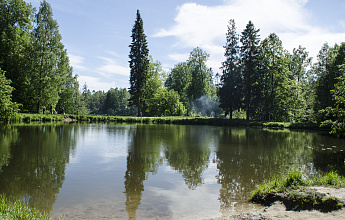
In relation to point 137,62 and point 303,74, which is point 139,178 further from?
point 303,74

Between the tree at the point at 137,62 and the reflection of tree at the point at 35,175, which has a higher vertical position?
the tree at the point at 137,62

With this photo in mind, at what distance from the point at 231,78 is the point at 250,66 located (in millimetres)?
4129

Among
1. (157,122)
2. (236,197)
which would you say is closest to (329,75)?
(157,122)

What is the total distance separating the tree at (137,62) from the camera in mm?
50719

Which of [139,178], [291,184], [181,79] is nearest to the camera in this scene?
[291,184]

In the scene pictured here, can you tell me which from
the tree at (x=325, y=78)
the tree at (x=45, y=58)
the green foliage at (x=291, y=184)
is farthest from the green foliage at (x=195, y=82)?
the green foliage at (x=291, y=184)

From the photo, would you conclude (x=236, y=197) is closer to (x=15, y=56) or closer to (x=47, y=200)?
(x=47, y=200)

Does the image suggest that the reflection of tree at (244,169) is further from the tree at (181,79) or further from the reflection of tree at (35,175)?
the tree at (181,79)

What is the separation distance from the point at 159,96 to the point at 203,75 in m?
17.3

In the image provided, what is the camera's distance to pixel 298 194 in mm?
5812

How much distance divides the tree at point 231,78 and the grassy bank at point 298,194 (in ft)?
144

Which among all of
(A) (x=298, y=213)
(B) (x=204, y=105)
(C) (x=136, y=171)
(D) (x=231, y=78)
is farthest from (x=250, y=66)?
(A) (x=298, y=213)

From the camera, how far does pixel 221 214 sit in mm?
5918

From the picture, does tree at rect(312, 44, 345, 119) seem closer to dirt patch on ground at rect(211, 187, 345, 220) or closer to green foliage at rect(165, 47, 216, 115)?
green foliage at rect(165, 47, 216, 115)
